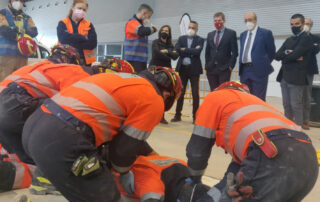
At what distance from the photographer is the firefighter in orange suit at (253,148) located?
5.39 feet

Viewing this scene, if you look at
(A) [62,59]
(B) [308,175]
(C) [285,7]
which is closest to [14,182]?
(A) [62,59]

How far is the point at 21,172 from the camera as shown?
261 centimetres

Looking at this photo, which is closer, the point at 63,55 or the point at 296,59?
the point at 63,55

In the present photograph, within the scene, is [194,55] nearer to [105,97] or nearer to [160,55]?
[160,55]

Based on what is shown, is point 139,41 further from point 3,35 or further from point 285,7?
point 285,7

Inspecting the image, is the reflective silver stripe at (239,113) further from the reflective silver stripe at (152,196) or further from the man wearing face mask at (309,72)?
the man wearing face mask at (309,72)

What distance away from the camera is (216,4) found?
13.9 metres

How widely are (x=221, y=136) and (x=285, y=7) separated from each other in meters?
11.5

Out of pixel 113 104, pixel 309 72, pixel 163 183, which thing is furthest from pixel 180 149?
pixel 309 72

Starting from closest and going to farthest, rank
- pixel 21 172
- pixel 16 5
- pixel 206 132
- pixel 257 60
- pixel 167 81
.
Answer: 1. pixel 206 132
2. pixel 167 81
3. pixel 21 172
4. pixel 257 60
5. pixel 16 5

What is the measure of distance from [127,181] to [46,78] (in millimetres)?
986

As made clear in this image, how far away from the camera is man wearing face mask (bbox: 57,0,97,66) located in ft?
13.8

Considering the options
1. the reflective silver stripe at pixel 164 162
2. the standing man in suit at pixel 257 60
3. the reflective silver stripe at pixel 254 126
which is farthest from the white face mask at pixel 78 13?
the reflective silver stripe at pixel 254 126

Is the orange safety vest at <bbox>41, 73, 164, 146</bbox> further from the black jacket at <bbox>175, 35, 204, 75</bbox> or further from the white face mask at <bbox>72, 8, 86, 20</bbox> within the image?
the black jacket at <bbox>175, 35, 204, 75</bbox>
